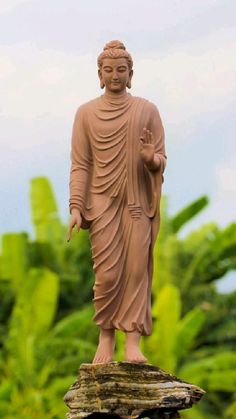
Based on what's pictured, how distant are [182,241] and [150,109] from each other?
1776 cm

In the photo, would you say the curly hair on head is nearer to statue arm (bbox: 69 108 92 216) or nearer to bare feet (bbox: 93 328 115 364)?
statue arm (bbox: 69 108 92 216)

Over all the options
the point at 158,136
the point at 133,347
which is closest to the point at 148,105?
the point at 158,136

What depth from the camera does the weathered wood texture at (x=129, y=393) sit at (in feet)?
35.7

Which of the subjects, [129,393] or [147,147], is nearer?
[129,393]

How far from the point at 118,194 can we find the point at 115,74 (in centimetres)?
113

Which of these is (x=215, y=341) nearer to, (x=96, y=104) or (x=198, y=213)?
(x=198, y=213)

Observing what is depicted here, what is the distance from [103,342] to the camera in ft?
37.4

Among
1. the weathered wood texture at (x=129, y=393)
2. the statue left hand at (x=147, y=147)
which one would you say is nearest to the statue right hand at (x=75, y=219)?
the statue left hand at (x=147, y=147)

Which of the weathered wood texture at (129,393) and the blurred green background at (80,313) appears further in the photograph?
the blurred green background at (80,313)

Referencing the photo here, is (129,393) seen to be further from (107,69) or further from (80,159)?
(107,69)

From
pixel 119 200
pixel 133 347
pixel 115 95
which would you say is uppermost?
pixel 115 95

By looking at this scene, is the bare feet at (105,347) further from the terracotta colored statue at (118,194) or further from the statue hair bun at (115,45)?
the statue hair bun at (115,45)

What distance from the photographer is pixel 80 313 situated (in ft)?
85.8

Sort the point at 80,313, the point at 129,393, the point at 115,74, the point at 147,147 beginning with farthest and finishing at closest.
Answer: the point at 80,313
the point at 115,74
the point at 147,147
the point at 129,393
